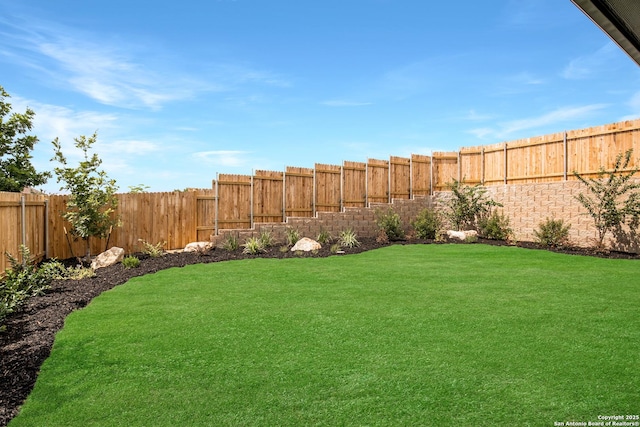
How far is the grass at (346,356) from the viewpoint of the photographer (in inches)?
121

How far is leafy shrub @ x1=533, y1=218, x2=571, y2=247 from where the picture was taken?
12930 millimetres

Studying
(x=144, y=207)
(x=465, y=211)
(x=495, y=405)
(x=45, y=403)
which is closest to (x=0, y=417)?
(x=45, y=403)

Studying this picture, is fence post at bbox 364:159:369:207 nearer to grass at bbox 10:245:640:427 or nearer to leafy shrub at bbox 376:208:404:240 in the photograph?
leafy shrub at bbox 376:208:404:240

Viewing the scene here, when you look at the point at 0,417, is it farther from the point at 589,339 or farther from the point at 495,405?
the point at 589,339

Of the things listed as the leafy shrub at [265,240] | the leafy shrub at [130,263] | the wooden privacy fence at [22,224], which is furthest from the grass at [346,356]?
the leafy shrub at [265,240]

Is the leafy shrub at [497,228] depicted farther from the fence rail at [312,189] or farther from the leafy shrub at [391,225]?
the leafy shrub at [391,225]

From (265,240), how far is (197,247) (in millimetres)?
1887

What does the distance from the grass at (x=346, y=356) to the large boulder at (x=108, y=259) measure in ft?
9.80

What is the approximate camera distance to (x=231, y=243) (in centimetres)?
1239

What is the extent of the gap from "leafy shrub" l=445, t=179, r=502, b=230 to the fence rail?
69 cm

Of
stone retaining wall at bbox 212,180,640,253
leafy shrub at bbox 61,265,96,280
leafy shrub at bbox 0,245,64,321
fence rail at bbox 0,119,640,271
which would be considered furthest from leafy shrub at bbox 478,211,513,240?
leafy shrub at bbox 0,245,64,321

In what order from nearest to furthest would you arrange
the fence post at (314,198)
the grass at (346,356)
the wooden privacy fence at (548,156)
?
the grass at (346,356) < the wooden privacy fence at (548,156) < the fence post at (314,198)

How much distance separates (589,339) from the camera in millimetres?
4461

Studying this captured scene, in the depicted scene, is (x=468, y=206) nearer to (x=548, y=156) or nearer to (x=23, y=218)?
(x=548, y=156)
